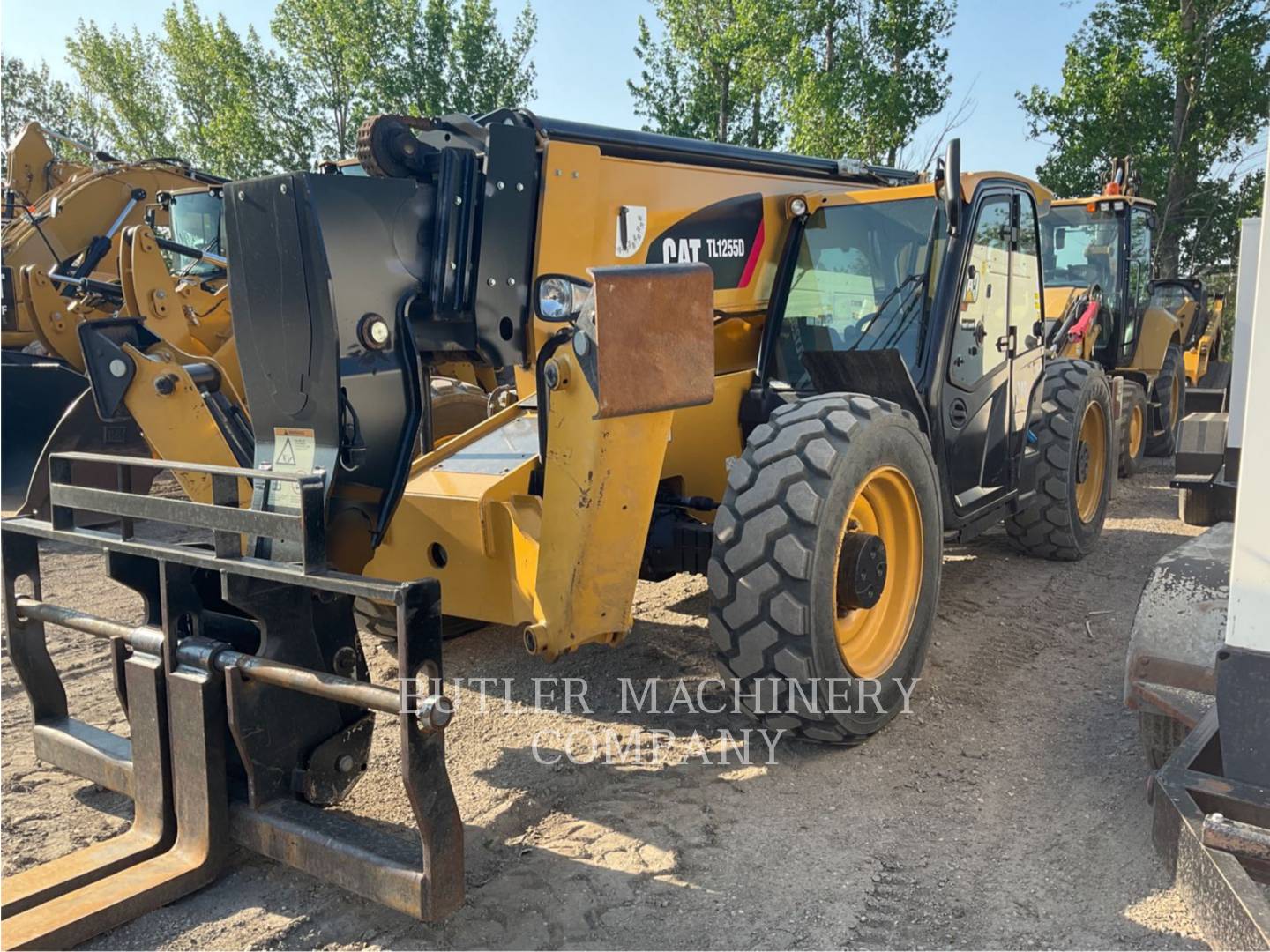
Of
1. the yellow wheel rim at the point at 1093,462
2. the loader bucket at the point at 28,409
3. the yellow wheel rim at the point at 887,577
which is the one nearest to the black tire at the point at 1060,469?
the yellow wheel rim at the point at 1093,462

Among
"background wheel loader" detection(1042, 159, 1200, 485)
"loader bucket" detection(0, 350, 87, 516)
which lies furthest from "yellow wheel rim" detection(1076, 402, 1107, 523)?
"loader bucket" detection(0, 350, 87, 516)

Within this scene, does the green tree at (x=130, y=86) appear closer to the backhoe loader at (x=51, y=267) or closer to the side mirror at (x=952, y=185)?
the backhoe loader at (x=51, y=267)

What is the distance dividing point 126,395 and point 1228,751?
421cm

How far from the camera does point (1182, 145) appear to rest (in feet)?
54.6

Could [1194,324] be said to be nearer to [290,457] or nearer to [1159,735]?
[1159,735]

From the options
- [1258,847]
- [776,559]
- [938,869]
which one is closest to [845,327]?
[776,559]

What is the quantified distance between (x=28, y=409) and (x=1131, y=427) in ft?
33.1

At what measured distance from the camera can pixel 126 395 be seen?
164 inches

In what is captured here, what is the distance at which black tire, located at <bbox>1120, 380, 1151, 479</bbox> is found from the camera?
30.2 ft

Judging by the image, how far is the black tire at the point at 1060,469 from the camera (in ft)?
18.9

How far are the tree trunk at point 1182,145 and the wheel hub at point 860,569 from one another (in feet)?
49.4

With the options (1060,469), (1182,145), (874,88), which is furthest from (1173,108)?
(1060,469)

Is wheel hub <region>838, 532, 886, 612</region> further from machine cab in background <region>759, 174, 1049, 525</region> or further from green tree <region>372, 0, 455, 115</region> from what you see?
green tree <region>372, 0, 455, 115</region>

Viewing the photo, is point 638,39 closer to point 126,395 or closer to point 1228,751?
point 126,395
